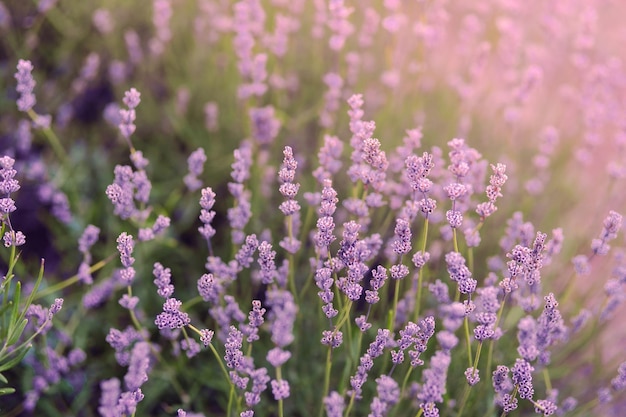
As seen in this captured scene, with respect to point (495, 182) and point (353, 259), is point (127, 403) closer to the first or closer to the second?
point (353, 259)

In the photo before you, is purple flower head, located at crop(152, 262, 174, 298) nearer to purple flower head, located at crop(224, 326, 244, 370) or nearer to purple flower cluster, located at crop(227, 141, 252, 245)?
purple flower head, located at crop(224, 326, 244, 370)

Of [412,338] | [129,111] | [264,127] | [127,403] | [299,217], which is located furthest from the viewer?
[264,127]

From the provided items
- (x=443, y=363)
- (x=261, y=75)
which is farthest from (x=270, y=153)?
(x=443, y=363)

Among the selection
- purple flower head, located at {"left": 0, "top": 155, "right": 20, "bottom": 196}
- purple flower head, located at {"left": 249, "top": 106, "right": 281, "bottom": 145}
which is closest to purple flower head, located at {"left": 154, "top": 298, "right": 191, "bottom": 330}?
purple flower head, located at {"left": 0, "top": 155, "right": 20, "bottom": 196}

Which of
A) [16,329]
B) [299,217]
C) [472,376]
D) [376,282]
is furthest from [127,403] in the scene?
[299,217]

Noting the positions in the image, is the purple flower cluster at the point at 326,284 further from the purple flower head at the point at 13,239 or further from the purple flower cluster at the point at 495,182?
the purple flower head at the point at 13,239

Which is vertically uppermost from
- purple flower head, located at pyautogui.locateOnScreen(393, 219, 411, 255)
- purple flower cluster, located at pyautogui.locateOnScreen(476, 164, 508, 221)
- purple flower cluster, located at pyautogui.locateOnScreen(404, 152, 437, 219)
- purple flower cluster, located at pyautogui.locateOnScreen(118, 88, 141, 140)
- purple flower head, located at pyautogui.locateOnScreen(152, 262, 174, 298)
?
purple flower cluster, located at pyautogui.locateOnScreen(476, 164, 508, 221)

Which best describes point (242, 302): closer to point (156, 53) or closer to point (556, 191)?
point (156, 53)

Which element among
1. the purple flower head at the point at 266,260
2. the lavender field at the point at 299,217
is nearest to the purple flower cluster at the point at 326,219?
the lavender field at the point at 299,217
